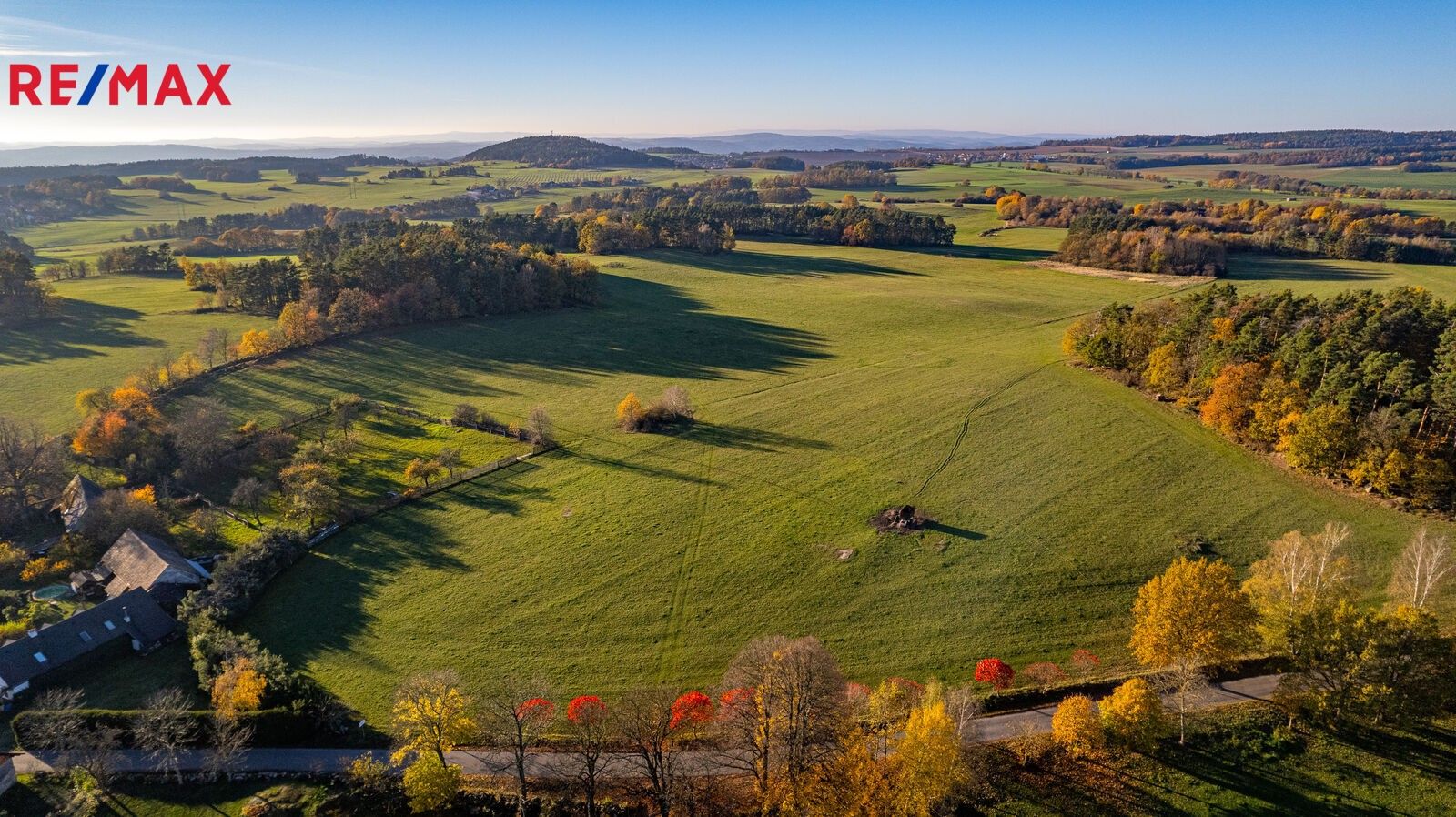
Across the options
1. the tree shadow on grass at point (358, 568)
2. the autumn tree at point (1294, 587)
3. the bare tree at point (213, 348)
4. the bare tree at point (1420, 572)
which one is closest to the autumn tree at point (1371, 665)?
the autumn tree at point (1294, 587)

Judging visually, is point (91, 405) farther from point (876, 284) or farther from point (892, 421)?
point (876, 284)

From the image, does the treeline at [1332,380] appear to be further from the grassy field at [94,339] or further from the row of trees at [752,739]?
the grassy field at [94,339]

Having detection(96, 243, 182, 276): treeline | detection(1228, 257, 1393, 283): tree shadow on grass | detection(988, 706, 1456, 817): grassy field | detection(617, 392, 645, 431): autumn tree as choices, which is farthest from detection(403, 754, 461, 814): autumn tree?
detection(96, 243, 182, 276): treeline

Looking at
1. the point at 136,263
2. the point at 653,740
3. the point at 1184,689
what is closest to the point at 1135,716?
the point at 1184,689

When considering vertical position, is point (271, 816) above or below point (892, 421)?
below

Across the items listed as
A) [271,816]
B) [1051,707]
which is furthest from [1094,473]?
[271,816]

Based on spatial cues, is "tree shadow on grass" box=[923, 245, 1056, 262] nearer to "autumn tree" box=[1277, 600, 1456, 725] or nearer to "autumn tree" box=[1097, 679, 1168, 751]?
"autumn tree" box=[1277, 600, 1456, 725]

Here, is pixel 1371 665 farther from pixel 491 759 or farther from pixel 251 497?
pixel 251 497
